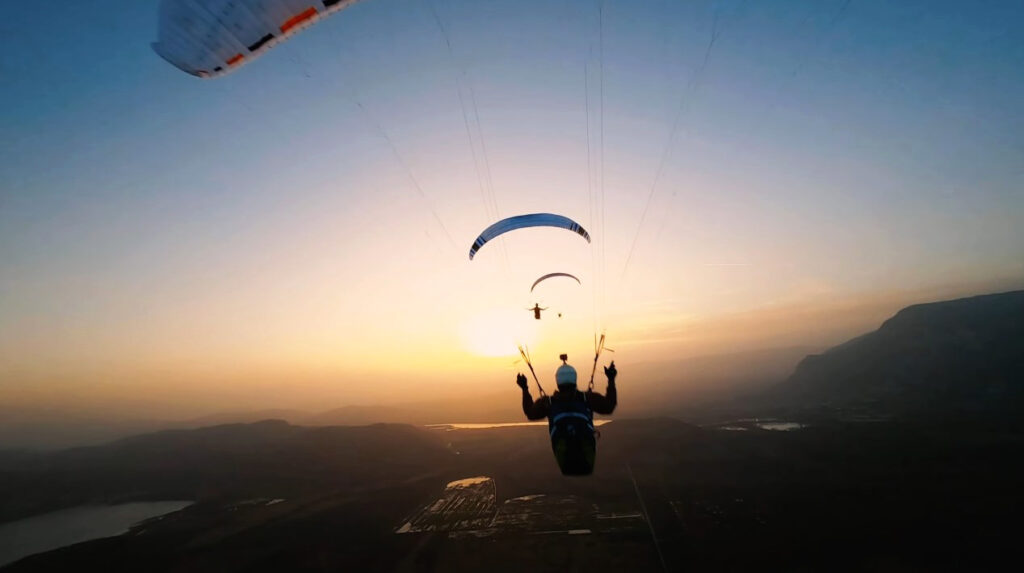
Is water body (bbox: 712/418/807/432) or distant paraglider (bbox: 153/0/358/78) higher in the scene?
distant paraglider (bbox: 153/0/358/78)

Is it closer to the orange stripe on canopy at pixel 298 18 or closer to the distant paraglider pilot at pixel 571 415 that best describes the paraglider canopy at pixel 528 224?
the distant paraglider pilot at pixel 571 415

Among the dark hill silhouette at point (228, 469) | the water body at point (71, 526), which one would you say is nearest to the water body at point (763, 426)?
the dark hill silhouette at point (228, 469)

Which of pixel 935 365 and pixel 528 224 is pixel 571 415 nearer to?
pixel 528 224

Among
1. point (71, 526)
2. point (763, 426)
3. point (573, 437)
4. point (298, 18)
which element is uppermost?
point (298, 18)

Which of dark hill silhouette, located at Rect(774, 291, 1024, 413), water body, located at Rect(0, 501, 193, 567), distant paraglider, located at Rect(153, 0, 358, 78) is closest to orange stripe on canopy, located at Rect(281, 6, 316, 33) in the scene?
distant paraglider, located at Rect(153, 0, 358, 78)

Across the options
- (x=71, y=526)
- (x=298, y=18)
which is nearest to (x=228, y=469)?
(x=71, y=526)

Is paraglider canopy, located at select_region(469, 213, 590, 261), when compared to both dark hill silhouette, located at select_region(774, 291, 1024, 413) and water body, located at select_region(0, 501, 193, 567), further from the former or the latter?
dark hill silhouette, located at select_region(774, 291, 1024, 413)

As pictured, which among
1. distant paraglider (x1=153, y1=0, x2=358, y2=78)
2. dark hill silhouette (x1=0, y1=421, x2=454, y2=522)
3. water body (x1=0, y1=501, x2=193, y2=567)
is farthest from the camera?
dark hill silhouette (x1=0, y1=421, x2=454, y2=522)
